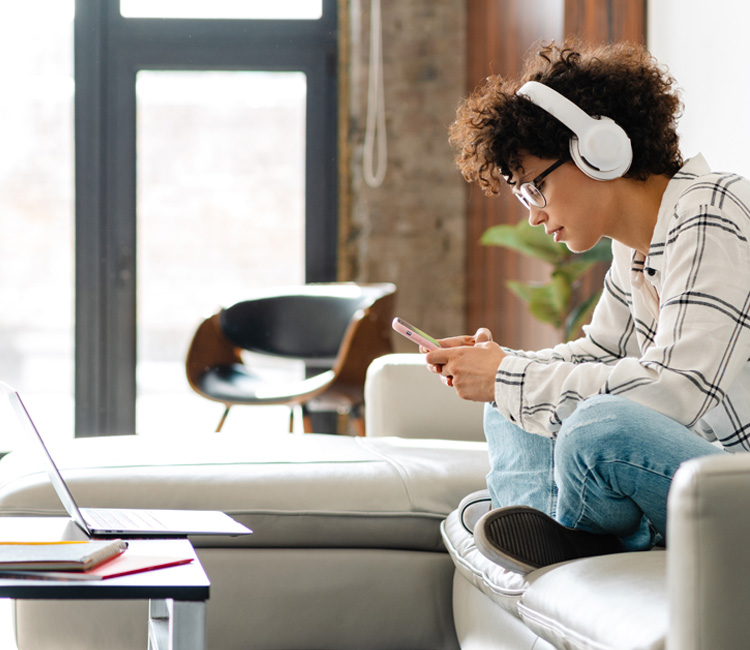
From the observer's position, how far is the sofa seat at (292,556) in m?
1.57

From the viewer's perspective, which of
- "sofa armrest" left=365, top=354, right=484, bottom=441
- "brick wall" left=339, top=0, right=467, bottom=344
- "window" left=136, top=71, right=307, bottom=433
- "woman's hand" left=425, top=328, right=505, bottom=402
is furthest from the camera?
"window" left=136, top=71, right=307, bottom=433

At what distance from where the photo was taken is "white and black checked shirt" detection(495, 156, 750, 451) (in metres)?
1.16

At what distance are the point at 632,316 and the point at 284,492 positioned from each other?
2.28ft

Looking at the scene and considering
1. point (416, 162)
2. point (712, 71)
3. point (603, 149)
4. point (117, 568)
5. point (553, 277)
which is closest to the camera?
point (117, 568)

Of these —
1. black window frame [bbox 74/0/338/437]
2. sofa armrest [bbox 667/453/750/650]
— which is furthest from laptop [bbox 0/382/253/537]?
black window frame [bbox 74/0/338/437]

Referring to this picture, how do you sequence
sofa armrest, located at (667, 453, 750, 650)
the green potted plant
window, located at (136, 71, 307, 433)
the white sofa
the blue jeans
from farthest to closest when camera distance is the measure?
window, located at (136, 71, 307, 433) → the green potted plant → the white sofa → the blue jeans → sofa armrest, located at (667, 453, 750, 650)

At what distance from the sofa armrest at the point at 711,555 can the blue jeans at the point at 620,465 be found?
0.22m

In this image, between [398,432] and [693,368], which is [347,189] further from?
[693,368]

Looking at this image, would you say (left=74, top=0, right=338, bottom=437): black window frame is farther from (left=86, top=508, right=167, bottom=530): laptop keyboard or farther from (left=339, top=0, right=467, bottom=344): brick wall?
(left=86, top=508, right=167, bottom=530): laptop keyboard

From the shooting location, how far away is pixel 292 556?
5.26ft

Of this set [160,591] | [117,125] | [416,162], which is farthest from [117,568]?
[117,125]

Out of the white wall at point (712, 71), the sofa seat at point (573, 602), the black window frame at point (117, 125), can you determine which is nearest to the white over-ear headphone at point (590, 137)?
the sofa seat at point (573, 602)

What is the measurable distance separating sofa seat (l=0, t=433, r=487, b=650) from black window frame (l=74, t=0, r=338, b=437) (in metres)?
2.74

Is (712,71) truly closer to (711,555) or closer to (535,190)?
(535,190)
